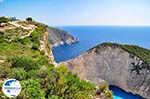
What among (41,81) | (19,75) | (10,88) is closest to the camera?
(10,88)

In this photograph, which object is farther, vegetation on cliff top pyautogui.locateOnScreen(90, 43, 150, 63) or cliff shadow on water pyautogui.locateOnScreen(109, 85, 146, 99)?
vegetation on cliff top pyautogui.locateOnScreen(90, 43, 150, 63)

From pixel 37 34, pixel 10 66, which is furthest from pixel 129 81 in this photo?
pixel 10 66

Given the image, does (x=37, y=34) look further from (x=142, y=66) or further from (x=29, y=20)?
(x=142, y=66)

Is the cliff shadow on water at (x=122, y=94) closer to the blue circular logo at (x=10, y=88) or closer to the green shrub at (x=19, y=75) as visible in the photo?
the green shrub at (x=19, y=75)

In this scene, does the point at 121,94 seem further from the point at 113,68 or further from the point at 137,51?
the point at 137,51

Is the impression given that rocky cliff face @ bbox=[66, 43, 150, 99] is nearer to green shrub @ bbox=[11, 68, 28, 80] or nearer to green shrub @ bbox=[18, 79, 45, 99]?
green shrub @ bbox=[11, 68, 28, 80]

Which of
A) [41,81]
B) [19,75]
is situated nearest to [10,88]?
[41,81]

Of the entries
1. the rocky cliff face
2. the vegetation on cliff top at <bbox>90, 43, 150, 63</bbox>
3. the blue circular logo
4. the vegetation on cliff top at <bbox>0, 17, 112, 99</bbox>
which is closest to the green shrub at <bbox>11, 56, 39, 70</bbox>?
the vegetation on cliff top at <bbox>0, 17, 112, 99</bbox>
